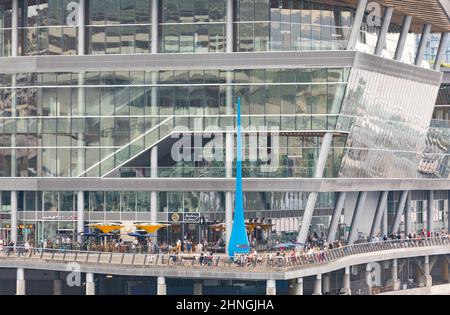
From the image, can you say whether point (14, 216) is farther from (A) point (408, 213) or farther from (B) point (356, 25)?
(A) point (408, 213)

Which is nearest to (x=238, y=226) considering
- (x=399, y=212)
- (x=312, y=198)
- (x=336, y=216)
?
(x=312, y=198)

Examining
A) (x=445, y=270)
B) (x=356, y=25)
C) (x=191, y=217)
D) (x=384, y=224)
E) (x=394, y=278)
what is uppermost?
(x=356, y=25)

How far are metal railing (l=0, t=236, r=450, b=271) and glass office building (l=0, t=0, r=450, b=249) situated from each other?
4.76 metres

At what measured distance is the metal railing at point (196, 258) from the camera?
97.1m

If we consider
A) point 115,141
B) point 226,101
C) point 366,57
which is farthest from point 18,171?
point 366,57

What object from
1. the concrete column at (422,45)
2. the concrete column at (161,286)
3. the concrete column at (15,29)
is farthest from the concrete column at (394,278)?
the concrete column at (15,29)

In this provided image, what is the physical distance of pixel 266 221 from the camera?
111312 mm

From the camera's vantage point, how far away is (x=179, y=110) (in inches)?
4240

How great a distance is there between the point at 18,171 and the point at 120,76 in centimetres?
1180

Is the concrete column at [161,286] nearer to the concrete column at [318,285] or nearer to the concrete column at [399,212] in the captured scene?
the concrete column at [318,285]

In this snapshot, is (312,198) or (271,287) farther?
(312,198)

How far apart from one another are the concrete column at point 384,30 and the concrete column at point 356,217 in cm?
1198

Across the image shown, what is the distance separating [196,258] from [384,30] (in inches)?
1030

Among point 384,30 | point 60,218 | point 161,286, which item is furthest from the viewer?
point 384,30
